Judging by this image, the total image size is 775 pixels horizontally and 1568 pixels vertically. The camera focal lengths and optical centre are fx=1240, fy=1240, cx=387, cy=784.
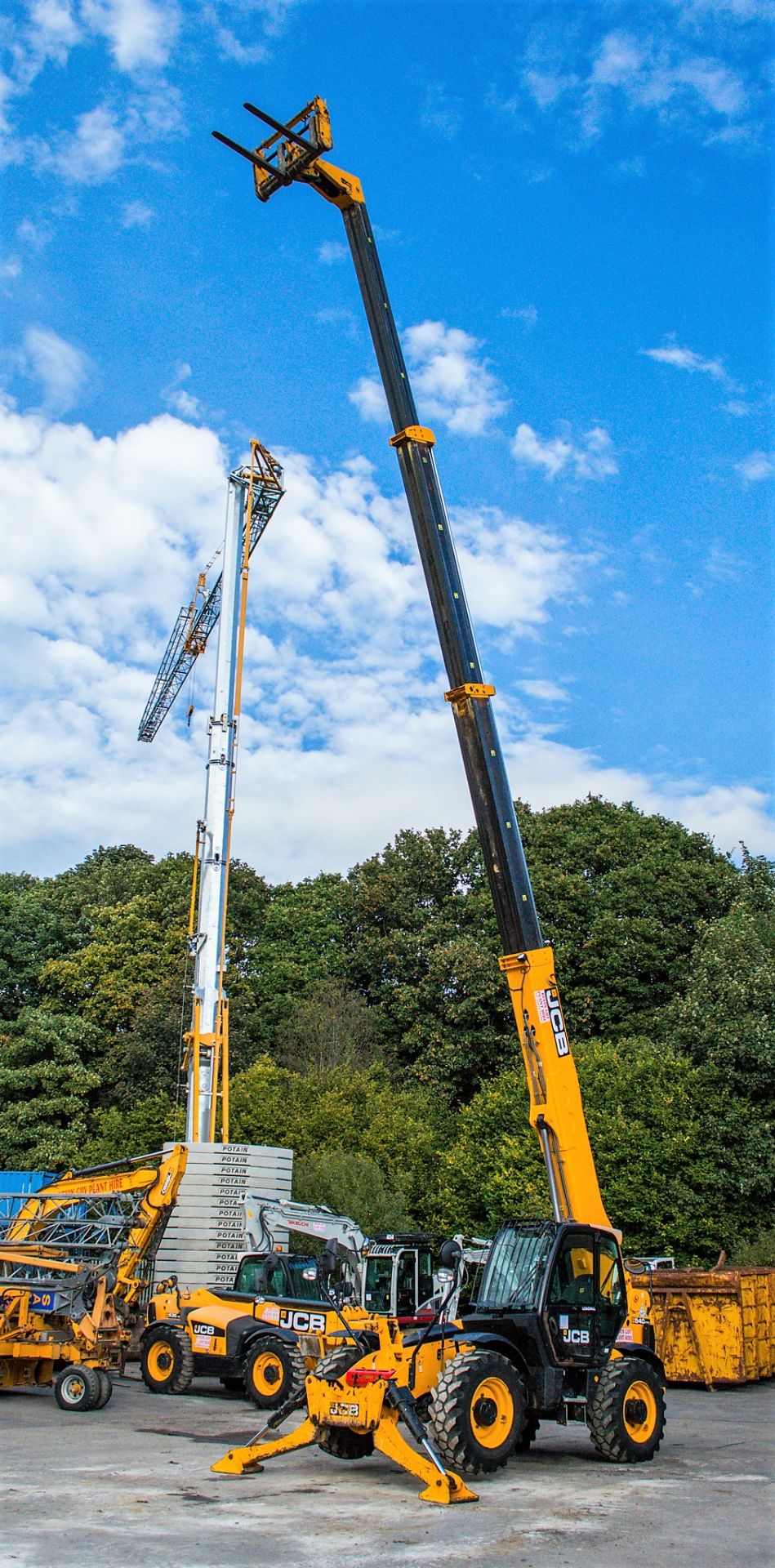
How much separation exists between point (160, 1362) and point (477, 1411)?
790cm

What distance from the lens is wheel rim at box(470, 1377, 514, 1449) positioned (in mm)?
10180

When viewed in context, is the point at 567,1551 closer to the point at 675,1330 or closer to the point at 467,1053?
the point at 675,1330

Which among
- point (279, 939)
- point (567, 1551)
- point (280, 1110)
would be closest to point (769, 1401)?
point (567, 1551)

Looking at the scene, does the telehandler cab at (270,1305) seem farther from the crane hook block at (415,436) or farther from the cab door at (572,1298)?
the crane hook block at (415,436)

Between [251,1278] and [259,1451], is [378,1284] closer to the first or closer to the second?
[251,1278]

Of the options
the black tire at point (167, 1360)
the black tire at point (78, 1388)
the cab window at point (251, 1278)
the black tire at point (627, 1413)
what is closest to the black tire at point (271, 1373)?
the black tire at point (167, 1360)

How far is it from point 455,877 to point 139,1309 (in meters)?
29.7

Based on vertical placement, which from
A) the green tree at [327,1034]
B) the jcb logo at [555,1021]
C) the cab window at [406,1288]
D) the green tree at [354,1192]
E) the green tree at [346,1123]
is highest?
the green tree at [327,1034]

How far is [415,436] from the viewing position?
48.2ft

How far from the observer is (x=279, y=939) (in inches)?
1935

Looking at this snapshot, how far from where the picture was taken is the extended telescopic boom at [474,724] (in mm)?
12859

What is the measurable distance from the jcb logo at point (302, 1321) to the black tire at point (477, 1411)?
12.6ft

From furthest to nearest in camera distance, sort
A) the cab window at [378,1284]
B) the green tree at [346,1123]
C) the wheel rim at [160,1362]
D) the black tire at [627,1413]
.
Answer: the green tree at [346,1123]
the cab window at [378,1284]
the wheel rim at [160,1362]
the black tire at [627,1413]

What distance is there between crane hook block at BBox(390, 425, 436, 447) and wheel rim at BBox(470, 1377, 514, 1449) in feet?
33.0
